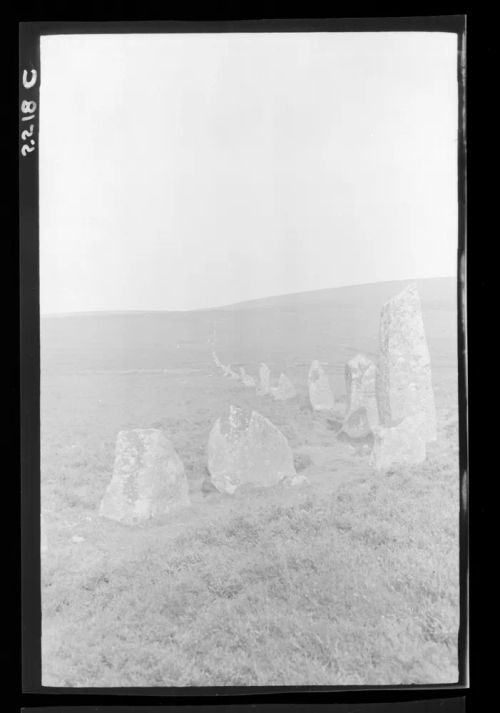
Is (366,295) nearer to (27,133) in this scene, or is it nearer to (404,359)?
(404,359)

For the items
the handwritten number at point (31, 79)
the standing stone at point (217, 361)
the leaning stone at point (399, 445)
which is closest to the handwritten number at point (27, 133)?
the handwritten number at point (31, 79)

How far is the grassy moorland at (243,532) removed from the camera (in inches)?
77.1

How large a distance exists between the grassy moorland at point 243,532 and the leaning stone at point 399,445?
0.04 metres

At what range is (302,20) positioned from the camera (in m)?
2.01

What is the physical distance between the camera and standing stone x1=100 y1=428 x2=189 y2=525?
6.56ft

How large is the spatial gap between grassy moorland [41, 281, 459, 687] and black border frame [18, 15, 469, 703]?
0.05m

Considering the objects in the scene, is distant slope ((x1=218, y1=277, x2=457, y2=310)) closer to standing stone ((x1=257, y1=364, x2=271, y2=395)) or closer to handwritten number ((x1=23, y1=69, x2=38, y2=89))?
standing stone ((x1=257, y1=364, x2=271, y2=395))

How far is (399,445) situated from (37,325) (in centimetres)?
163

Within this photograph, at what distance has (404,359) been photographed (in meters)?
2.03

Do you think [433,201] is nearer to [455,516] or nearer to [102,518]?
[455,516]

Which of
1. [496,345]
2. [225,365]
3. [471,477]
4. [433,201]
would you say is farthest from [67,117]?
[471,477]

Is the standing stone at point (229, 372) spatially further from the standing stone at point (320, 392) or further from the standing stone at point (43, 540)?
the standing stone at point (43, 540)

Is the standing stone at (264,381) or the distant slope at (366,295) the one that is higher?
the distant slope at (366,295)

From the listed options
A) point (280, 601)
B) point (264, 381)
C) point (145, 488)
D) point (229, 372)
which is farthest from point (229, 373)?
point (280, 601)
